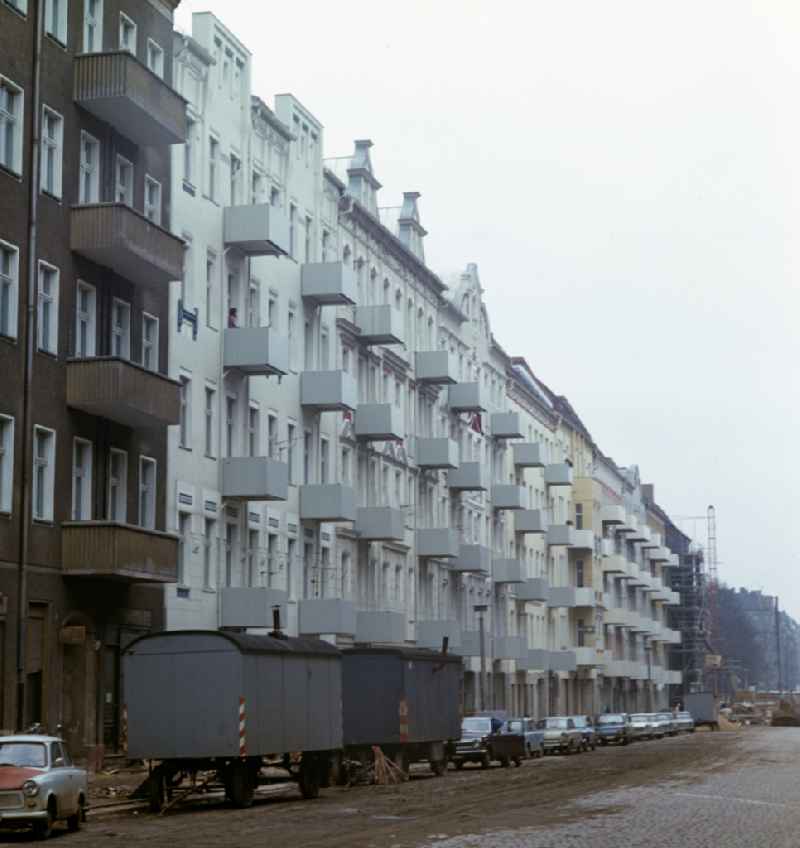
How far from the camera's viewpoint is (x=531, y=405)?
100188 millimetres

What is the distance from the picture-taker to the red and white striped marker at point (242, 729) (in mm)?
29953

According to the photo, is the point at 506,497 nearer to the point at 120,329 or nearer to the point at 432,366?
the point at 432,366

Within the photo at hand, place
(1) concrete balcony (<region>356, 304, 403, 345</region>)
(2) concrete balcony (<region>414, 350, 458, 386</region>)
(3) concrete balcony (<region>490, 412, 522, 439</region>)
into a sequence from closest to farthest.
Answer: (1) concrete balcony (<region>356, 304, 403, 345</region>)
(2) concrete balcony (<region>414, 350, 458, 386</region>)
(3) concrete balcony (<region>490, 412, 522, 439</region>)

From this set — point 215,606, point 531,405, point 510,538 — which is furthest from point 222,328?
point 531,405

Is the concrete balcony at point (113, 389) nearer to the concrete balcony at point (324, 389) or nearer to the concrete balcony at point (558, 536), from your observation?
the concrete balcony at point (324, 389)

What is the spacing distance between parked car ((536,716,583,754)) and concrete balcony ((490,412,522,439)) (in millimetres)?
21974

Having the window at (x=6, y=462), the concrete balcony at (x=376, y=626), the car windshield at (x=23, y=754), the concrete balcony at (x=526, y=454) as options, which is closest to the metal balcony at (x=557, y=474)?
the concrete balcony at (x=526, y=454)

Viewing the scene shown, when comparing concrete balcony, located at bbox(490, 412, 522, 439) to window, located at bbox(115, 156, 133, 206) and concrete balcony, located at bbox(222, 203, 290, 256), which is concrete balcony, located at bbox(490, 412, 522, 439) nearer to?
concrete balcony, located at bbox(222, 203, 290, 256)

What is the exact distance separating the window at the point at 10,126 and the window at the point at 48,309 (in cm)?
226

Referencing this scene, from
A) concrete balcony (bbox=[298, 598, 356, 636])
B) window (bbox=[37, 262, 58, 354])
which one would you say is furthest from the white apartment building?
window (bbox=[37, 262, 58, 354])

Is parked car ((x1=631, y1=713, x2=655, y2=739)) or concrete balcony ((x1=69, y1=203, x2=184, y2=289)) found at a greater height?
concrete balcony ((x1=69, y1=203, x2=184, y2=289))

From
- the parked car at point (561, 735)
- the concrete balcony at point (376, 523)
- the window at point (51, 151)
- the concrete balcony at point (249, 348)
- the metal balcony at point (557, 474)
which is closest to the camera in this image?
the window at point (51, 151)

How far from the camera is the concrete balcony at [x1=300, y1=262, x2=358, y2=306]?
5494 centimetres

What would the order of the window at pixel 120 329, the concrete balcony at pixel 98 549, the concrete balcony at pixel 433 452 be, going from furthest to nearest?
the concrete balcony at pixel 433 452
the window at pixel 120 329
the concrete balcony at pixel 98 549
